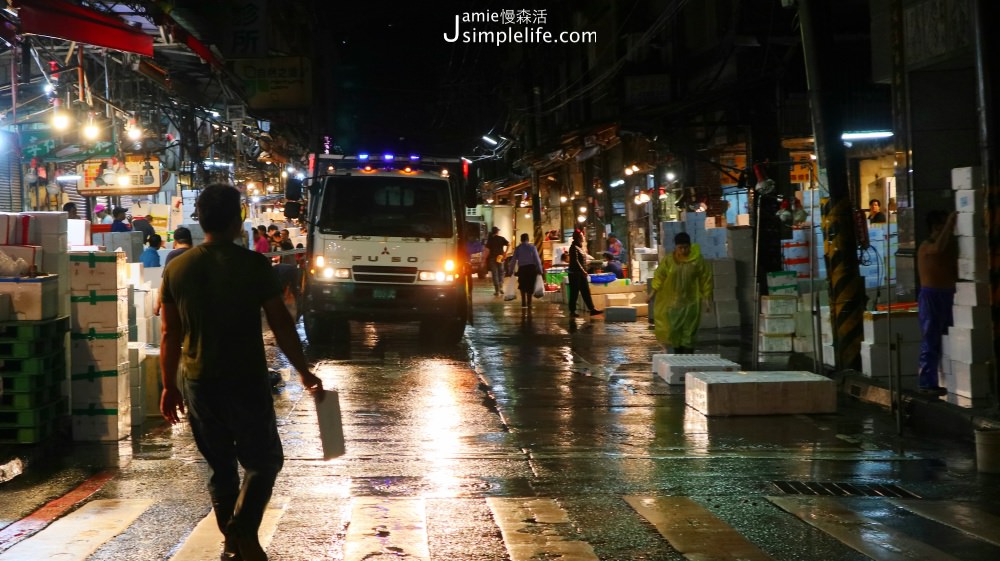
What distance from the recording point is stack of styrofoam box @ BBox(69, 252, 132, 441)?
9.93 metres

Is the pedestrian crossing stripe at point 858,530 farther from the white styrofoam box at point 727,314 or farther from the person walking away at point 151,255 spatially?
the white styrofoam box at point 727,314

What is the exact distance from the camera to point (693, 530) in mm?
6762

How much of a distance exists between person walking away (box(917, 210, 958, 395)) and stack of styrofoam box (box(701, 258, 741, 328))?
958 cm

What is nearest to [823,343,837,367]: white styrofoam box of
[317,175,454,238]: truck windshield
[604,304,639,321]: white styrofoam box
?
[317,175,454,238]: truck windshield

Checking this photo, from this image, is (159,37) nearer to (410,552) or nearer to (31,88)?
(31,88)

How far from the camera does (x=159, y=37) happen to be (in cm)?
Result: 1997

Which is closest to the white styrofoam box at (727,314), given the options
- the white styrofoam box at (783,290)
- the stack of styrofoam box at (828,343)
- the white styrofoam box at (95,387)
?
the white styrofoam box at (783,290)

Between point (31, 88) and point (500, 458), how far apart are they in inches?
545

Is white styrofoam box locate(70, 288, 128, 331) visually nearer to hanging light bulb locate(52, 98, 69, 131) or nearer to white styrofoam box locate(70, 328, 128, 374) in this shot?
white styrofoam box locate(70, 328, 128, 374)

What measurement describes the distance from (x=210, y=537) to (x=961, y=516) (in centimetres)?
462

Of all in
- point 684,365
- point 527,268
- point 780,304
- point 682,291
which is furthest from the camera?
point 527,268

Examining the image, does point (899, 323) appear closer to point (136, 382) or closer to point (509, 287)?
point (136, 382)

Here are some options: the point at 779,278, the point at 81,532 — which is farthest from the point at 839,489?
the point at 779,278

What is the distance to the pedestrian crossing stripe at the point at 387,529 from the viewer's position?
613 centimetres
